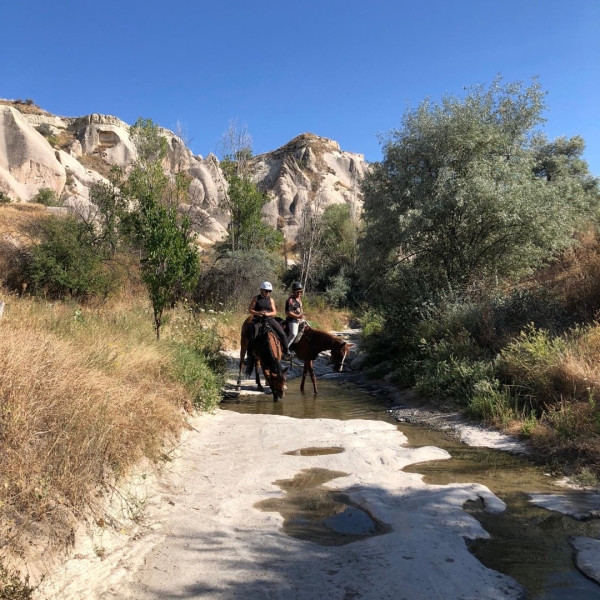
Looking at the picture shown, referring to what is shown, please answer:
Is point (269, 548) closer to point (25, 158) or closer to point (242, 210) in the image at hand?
point (242, 210)

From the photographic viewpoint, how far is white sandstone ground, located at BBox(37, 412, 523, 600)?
318 centimetres

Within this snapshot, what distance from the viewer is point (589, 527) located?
4.22 m

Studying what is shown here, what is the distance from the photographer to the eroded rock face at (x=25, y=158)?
45031 millimetres

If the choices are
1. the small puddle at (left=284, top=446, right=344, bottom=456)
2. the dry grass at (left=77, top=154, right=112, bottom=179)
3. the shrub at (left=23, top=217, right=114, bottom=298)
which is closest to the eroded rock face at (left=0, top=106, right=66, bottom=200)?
the dry grass at (left=77, top=154, right=112, bottom=179)

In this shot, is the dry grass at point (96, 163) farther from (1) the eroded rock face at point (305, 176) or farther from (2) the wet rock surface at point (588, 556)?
(2) the wet rock surface at point (588, 556)

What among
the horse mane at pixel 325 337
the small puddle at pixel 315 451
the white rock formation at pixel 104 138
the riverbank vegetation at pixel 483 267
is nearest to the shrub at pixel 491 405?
the riverbank vegetation at pixel 483 267

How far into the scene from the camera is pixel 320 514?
176 inches

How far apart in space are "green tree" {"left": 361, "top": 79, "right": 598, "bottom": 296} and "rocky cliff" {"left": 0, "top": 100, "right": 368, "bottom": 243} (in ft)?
58.0

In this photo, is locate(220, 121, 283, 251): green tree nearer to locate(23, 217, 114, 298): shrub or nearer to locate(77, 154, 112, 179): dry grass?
locate(23, 217, 114, 298): shrub

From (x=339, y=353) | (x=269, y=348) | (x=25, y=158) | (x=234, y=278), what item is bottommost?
(x=339, y=353)

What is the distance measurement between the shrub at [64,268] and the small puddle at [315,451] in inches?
506

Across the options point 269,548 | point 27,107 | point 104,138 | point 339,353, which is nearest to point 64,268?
point 339,353

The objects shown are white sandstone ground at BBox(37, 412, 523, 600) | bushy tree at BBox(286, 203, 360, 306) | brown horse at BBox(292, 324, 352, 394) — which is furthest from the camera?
bushy tree at BBox(286, 203, 360, 306)

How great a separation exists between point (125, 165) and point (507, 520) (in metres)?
61.1
